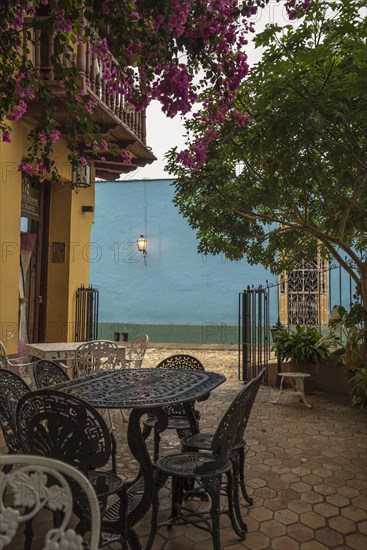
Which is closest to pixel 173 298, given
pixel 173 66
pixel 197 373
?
pixel 197 373

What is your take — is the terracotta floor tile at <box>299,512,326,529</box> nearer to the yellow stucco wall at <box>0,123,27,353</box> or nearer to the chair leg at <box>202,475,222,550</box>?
the chair leg at <box>202,475,222,550</box>

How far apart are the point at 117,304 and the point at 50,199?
614 cm

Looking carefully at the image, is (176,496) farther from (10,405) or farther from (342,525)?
(10,405)

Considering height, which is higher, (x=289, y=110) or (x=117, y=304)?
(x=289, y=110)

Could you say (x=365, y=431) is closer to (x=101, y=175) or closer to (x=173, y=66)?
(x=173, y=66)

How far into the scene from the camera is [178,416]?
154 inches

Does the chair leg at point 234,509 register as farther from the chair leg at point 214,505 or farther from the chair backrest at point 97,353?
the chair backrest at point 97,353

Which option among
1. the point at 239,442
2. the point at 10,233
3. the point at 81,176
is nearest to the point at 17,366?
the point at 10,233

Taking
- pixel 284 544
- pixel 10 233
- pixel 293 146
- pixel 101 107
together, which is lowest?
pixel 284 544

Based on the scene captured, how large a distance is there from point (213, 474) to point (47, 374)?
1796 mm

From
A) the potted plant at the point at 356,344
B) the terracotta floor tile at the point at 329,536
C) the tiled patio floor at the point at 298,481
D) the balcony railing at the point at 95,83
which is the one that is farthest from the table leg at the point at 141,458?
the balcony railing at the point at 95,83

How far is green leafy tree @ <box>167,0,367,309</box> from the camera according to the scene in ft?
11.7

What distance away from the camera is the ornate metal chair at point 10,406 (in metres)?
2.91

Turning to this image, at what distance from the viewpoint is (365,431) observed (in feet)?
17.0
